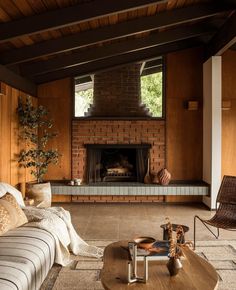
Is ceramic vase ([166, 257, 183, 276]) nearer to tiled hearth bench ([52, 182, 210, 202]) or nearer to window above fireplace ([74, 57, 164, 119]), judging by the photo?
tiled hearth bench ([52, 182, 210, 202])

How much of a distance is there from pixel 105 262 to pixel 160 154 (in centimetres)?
461

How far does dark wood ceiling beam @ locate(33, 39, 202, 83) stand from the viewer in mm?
6691

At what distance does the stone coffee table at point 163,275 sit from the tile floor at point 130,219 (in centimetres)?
194

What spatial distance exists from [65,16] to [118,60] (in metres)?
2.84

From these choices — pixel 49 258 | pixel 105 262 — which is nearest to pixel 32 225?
pixel 49 258

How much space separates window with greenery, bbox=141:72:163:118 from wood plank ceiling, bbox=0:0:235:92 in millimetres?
421

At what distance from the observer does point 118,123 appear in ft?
22.9

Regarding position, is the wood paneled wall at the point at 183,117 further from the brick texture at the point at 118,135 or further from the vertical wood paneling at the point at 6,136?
the vertical wood paneling at the point at 6,136

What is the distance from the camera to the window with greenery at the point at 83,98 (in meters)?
7.04

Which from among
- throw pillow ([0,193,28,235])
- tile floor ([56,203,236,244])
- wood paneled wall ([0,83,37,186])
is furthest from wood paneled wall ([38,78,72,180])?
throw pillow ([0,193,28,235])

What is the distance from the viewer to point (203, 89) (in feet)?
22.5

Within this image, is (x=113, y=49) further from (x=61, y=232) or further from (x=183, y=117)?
(x=61, y=232)

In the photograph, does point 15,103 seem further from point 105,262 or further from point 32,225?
point 105,262

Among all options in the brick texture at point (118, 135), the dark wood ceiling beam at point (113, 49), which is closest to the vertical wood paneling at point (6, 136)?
the dark wood ceiling beam at point (113, 49)
